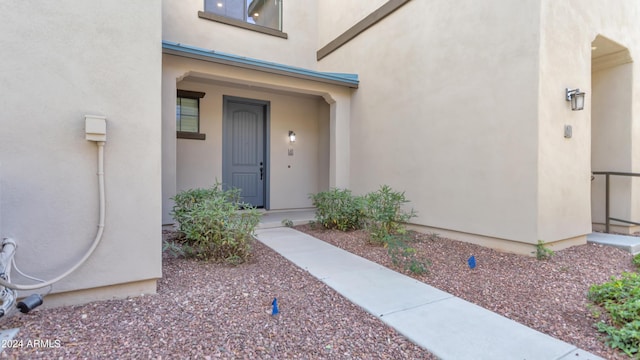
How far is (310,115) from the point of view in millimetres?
8062

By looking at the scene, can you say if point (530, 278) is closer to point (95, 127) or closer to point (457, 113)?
point (457, 113)

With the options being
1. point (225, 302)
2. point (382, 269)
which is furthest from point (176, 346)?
point (382, 269)

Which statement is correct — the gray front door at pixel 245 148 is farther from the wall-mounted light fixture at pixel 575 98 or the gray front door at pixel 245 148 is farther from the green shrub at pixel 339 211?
the wall-mounted light fixture at pixel 575 98

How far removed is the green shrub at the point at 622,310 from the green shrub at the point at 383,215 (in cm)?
244

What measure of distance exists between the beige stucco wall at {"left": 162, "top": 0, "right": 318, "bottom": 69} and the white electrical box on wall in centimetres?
507

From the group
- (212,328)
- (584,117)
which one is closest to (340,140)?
(584,117)

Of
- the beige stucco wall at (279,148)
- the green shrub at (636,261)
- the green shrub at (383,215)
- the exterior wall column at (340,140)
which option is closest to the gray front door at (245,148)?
the beige stucco wall at (279,148)

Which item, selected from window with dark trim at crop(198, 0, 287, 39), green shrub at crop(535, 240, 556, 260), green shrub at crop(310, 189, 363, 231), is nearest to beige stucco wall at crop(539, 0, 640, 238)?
green shrub at crop(535, 240, 556, 260)

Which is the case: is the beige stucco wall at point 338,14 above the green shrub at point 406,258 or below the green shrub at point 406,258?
above

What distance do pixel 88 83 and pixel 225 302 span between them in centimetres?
206

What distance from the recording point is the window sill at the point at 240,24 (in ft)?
A: 22.7

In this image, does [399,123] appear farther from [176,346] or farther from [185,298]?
[176,346]

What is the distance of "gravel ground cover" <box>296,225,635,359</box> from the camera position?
2406 millimetres

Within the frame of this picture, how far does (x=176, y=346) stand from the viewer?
1.96 metres
